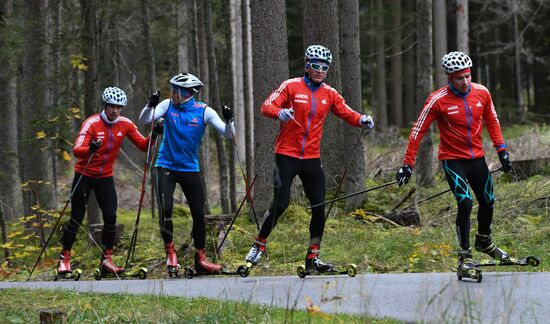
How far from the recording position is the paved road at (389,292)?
6805 mm

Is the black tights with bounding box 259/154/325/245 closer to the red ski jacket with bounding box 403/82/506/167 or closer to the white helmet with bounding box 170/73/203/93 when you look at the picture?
the red ski jacket with bounding box 403/82/506/167

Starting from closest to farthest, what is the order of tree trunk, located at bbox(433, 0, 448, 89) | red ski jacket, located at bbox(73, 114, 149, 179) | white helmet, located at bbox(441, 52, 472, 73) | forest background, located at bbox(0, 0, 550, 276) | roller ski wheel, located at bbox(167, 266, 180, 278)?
white helmet, located at bbox(441, 52, 472, 73) < roller ski wheel, located at bbox(167, 266, 180, 278) < red ski jacket, located at bbox(73, 114, 149, 179) < forest background, located at bbox(0, 0, 550, 276) < tree trunk, located at bbox(433, 0, 448, 89)

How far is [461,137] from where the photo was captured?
9.26 meters

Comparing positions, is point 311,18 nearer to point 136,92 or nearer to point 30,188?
point 30,188

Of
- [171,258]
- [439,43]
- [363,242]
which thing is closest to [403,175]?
[171,258]

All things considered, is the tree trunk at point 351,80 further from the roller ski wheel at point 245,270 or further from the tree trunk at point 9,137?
the tree trunk at point 9,137

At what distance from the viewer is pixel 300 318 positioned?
698 cm

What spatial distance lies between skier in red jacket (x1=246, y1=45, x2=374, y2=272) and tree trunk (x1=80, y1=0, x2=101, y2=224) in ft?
24.0

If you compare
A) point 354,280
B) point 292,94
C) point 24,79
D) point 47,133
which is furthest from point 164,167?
point 24,79

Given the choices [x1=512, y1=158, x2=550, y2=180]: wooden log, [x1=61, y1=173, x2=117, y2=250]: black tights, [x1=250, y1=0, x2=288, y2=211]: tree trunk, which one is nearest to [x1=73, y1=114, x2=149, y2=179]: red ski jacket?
[x1=61, y1=173, x2=117, y2=250]: black tights

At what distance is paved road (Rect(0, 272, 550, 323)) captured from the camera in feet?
22.3

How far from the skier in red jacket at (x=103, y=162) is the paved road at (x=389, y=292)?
1312 millimetres

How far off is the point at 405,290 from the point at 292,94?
2.71m

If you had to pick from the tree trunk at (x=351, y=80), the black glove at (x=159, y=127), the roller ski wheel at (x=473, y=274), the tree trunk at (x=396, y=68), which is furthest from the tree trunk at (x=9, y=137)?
the tree trunk at (x=396, y=68)
